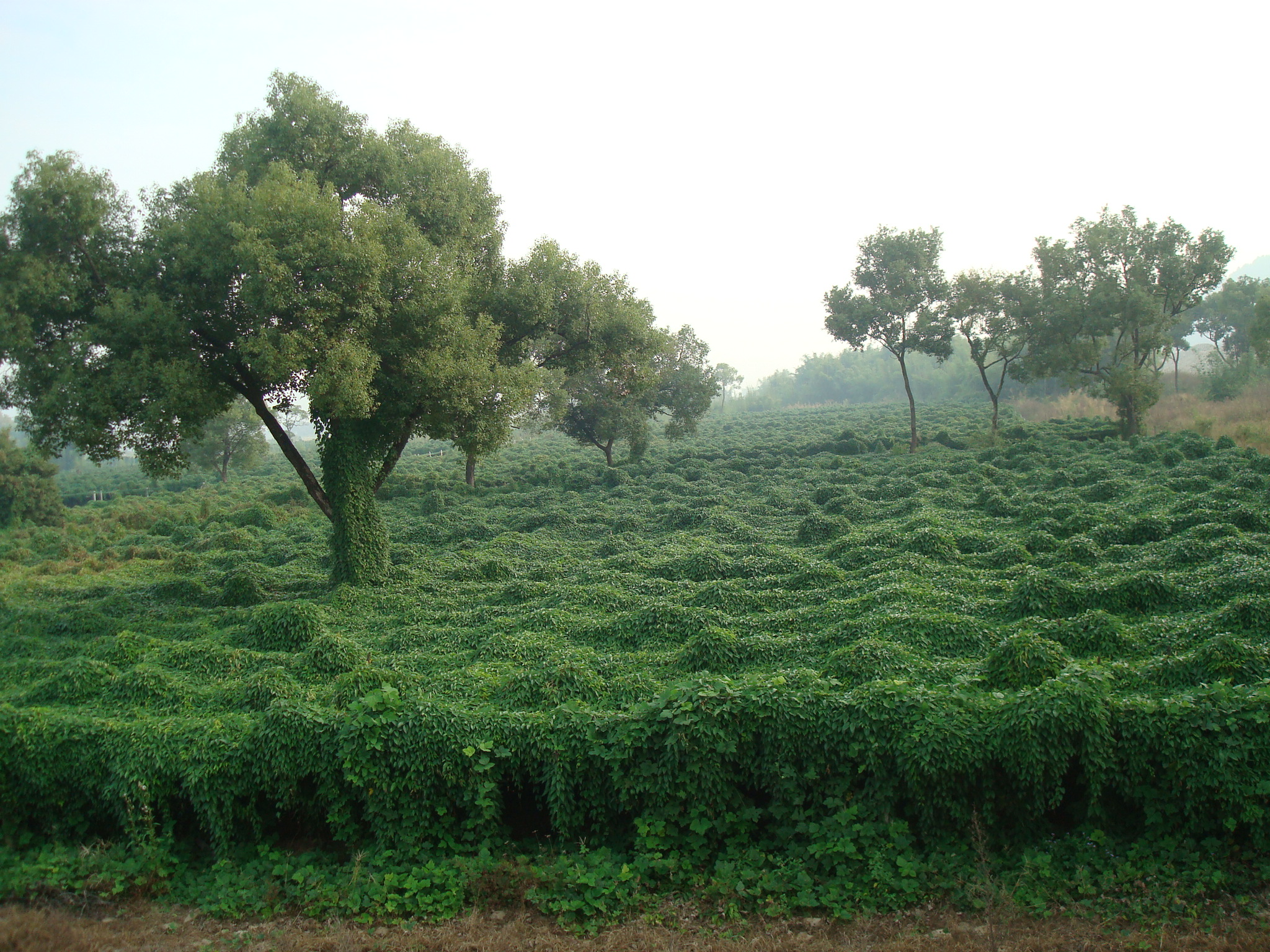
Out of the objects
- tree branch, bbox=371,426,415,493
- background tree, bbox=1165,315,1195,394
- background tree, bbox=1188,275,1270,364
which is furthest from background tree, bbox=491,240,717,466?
background tree, bbox=1188,275,1270,364

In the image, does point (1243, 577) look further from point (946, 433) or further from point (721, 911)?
point (946, 433)

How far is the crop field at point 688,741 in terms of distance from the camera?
598cm

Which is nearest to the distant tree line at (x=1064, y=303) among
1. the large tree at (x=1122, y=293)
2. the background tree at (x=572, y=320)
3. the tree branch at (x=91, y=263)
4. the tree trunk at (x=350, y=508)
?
the large tree at (x=1122, y=293)

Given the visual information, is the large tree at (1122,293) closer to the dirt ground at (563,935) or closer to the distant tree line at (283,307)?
the distant tree line at (283,307)

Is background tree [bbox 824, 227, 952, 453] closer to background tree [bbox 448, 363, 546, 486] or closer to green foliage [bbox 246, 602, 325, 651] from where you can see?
background tree [bbox 448, 363, 546, 486]

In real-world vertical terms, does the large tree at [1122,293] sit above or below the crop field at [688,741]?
above

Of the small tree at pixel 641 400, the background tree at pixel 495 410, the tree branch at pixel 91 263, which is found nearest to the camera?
the tree branch at pixel 91 263

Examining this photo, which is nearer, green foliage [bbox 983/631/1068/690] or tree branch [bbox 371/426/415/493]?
green foliage [bbox 983/631/1068/690]

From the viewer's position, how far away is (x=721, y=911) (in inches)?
231

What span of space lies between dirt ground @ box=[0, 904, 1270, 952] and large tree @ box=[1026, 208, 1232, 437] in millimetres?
26259

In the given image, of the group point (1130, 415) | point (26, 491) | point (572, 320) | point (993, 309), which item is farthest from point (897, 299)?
point (26, 491)

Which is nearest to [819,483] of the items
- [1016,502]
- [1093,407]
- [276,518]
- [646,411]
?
[1016,502]

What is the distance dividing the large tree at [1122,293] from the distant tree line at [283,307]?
21.4 metres

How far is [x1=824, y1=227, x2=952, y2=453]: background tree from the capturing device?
2947 cm
